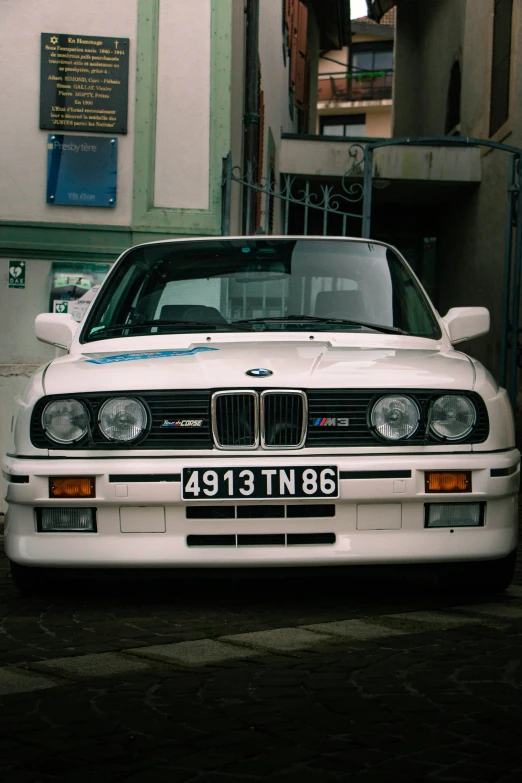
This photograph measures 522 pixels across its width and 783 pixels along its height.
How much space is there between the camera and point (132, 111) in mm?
9461

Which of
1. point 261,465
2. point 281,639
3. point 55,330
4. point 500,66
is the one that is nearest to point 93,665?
point 281,639

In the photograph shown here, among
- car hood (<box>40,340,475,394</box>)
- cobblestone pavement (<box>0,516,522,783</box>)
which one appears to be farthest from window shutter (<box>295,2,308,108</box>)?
cobblestone pavement (<box>0,516,522,783</box>)

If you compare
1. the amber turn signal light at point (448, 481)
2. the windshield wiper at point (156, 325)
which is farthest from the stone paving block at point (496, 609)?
the windshield wiper at point (156, 325)

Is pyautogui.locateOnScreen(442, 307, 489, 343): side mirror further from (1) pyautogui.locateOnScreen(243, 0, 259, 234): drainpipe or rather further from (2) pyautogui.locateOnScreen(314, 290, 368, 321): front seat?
(1) pyautogui.locateOnScreen(243, 0, 259, 234): drainpipe

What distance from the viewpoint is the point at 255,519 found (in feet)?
13.9

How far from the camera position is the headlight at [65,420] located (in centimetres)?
434

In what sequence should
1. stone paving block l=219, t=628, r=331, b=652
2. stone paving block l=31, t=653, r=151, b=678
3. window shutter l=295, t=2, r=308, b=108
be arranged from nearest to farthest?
stone paving block l=31, t=653, r=151, b=678 < stone paving block l=219, t=628, r=331, b=652 < window shutter l=295, t=2, r=308, b=108

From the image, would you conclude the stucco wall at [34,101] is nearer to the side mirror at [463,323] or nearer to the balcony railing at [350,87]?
the side mirror at [463,323]

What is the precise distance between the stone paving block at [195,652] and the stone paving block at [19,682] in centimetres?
40

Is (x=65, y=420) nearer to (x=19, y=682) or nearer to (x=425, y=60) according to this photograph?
(x=19, y=682)

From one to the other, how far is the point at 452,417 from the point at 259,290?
1.43 metres

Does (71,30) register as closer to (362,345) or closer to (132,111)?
(132,111)

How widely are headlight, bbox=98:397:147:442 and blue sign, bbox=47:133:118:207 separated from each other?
5.33m

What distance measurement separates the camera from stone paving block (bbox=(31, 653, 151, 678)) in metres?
3.44
